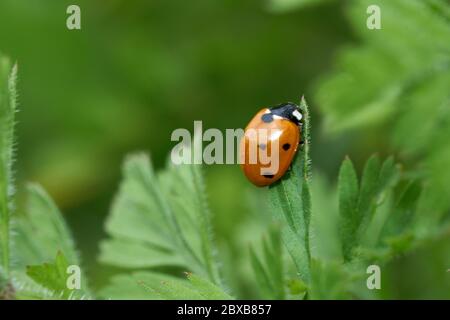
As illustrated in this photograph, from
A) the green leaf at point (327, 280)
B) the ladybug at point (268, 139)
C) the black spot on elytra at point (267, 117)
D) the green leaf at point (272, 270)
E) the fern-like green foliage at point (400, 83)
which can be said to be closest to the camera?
the green leaf at point (327, 280)

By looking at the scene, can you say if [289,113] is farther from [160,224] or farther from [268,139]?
[160,224]

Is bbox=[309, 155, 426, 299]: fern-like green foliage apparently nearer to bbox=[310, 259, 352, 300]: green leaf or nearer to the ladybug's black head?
bbox=[310, 259, 352, 300]: green leaf

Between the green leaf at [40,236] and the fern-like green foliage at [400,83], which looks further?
the fern-like green foliage at [400,83]

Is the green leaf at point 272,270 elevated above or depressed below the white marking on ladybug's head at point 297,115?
below

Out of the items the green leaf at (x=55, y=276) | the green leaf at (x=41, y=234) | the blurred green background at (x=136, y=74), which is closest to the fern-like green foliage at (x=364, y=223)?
→ the green leaf at (x=55, y=276)

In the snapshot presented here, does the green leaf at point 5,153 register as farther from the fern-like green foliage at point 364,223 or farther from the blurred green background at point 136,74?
the blurred green background at point 136,74

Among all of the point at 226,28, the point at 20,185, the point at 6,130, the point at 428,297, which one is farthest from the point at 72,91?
the point at 6,130
